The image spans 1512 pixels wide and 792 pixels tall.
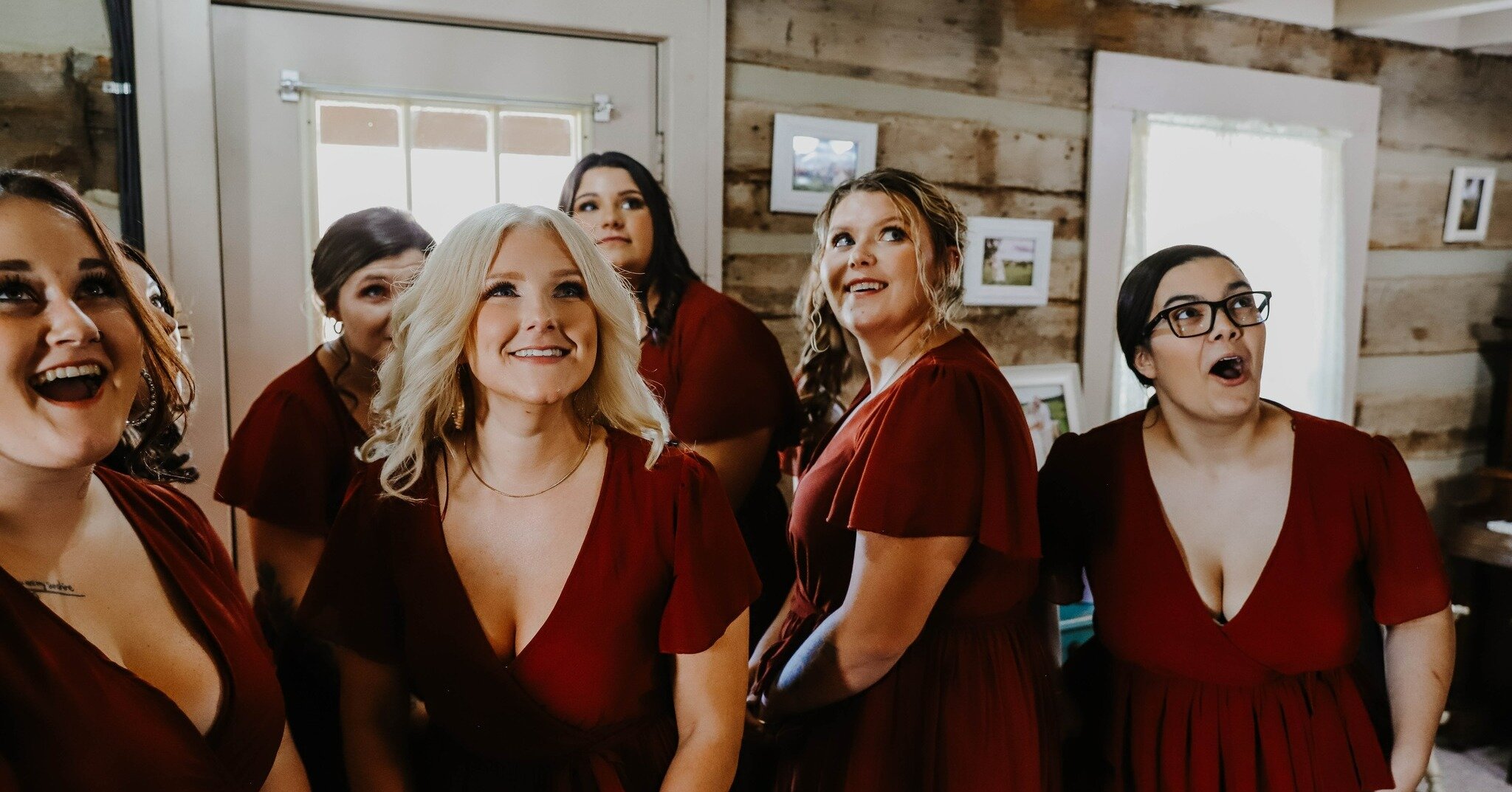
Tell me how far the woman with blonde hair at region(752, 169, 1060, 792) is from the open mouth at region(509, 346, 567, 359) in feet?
1.75

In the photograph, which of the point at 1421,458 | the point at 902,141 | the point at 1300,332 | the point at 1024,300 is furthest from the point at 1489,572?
the point at 902,141

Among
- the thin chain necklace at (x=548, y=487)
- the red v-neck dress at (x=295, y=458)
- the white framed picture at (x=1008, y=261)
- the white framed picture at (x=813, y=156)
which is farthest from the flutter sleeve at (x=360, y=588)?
the white framed picture at (x=1008, y=261)

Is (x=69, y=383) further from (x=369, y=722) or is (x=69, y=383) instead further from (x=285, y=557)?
(x=285, y=557)

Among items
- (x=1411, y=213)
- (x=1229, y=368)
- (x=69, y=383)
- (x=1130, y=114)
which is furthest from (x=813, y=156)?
(x=1411, y=213)

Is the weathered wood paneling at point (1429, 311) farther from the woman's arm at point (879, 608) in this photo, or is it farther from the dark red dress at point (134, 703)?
the dark red dress at point (134, 703)

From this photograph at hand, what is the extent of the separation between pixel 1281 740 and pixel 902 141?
6.40ft

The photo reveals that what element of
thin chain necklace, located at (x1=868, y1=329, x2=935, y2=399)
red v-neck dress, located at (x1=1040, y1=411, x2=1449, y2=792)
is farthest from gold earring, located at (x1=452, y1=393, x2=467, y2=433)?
red v-neck dress, located at (x1=1040, y1=411, x2=1449, y2=792)

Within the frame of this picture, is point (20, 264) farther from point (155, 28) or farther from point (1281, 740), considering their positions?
point (1281, 740)

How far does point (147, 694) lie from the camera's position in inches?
38.3

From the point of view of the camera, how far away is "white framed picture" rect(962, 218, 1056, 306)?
305cm

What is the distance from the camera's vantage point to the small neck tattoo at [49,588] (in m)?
0.96

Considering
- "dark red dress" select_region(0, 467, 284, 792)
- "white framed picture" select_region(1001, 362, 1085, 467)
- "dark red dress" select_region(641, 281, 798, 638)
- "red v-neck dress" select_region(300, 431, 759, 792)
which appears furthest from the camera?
"white framed picture" select_region(1001, 362, 1085, 467)

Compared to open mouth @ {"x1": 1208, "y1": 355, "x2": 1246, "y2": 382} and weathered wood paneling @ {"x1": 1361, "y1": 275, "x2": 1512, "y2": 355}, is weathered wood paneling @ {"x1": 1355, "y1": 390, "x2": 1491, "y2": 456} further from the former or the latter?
open mouth @ {"x1": 1208, "y1": 355, "x2": 1246, "y2": 382}

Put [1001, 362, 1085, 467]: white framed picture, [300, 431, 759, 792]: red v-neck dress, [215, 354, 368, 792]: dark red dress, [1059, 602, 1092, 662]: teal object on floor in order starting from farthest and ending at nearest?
[1001, 362, 1085, 467]: white framed picture < [1059, 602, 1092, 662]: teal object on floor < [215, 354, 368, 792]: dark red dress < [300, 431, 759, 792]: red v-neck dress
